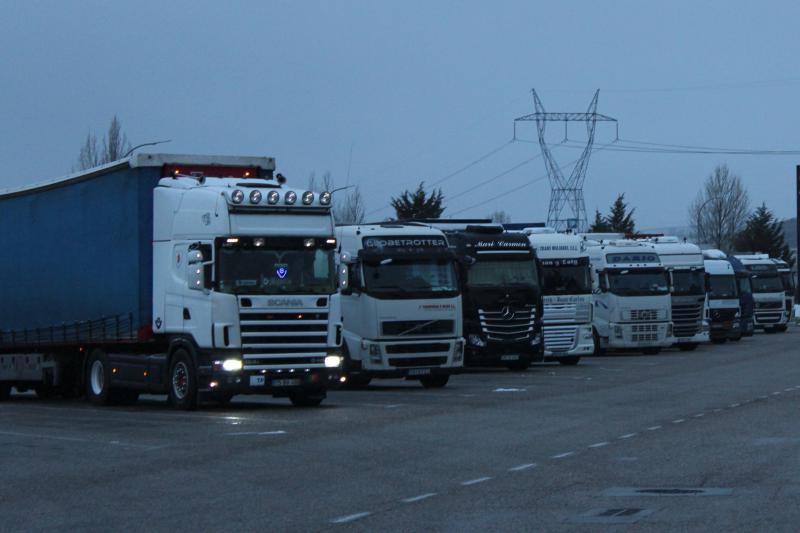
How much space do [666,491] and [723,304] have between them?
4360cm

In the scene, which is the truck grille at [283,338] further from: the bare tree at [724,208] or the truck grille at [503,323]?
the bare tree at [724,208]

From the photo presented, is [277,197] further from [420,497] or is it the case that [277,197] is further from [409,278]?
[420,497]

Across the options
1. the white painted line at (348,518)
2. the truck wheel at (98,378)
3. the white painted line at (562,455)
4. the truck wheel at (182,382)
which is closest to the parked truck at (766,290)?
the truck wheel at (98,378)

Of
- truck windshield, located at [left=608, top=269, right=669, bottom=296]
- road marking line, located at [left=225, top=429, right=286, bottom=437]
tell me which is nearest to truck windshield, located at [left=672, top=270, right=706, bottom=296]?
truck windshield, located at [left=608, top=269, right=669, bottom=296]

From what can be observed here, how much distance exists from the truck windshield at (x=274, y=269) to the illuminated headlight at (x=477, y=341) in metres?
11.0

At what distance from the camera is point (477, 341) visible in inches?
1350

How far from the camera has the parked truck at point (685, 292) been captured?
48375 mm

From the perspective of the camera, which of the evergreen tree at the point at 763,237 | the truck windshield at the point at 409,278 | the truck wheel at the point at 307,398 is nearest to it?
the truck wheel at the point at 307,398

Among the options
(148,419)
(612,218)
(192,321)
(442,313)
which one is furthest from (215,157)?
(612,218)

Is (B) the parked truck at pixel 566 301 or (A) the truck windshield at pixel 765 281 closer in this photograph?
(B) the parked truck at pixel 566 301

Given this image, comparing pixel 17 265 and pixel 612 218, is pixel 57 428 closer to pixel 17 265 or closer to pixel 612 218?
pixel 17 265

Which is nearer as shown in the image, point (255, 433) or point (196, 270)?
point (255, 433)

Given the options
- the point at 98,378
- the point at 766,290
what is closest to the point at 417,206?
the point at 766,290

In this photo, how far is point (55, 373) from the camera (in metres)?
27.7
